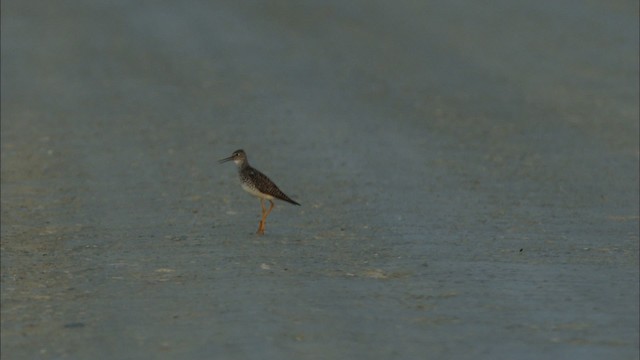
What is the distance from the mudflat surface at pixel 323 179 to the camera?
923 cm

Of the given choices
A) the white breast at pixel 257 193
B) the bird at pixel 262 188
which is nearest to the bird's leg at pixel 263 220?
the bird at pixel 262 188

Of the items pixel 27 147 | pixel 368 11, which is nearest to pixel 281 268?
pixel 27 147

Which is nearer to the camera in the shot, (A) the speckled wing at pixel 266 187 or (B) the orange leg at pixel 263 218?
(B) the orange leg at pixel 263 218

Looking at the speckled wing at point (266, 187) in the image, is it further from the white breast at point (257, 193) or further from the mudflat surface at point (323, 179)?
the mudflat surface at point (323, 179)

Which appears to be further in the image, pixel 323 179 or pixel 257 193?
pixel 323 179

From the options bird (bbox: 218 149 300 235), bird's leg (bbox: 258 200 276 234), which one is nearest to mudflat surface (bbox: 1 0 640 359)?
bird's leg (bbox: 258 200 276 234)

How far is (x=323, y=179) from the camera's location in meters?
15.7

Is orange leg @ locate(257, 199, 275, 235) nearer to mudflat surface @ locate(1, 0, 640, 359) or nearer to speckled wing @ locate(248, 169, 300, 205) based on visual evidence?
mudflat surface @ locate(1, 0, 640, 359)

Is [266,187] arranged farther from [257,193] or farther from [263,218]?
[263,218]

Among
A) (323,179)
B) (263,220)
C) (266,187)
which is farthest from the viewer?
(323,179)

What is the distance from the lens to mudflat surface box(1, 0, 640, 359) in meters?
9.23

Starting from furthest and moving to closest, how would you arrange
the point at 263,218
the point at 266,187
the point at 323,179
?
the point at 323,179 < the point at 266,187 < the point at 263,218

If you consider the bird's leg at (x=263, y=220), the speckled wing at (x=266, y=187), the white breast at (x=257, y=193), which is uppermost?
the speckled wing at (x=266, y=187)

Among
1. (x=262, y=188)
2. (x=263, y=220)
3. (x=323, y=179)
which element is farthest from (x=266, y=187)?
(x=323, y=179)
